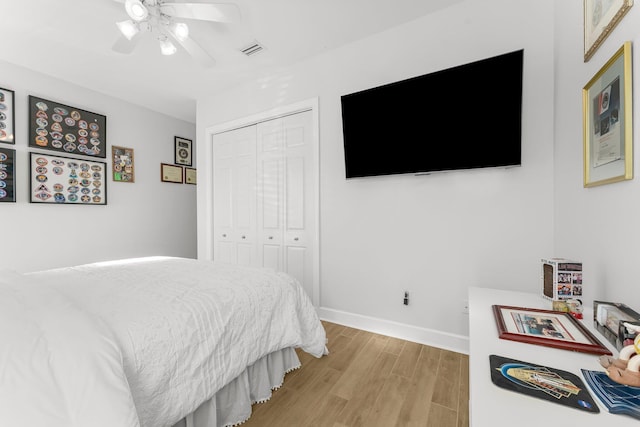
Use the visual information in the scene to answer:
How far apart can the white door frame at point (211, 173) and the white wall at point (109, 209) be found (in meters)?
0.87

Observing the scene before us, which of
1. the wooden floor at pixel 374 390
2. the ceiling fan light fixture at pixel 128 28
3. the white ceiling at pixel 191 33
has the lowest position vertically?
the wooden floor at pixel 374 390

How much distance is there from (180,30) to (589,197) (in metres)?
2.67

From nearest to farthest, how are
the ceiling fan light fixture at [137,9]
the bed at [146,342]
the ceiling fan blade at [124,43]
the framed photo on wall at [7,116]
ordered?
the bed at [146,342] < the ceiling fan light fixture at [137,9] < the ceiling fan blade at [124,43] < the framed photo on wall at [7,116]

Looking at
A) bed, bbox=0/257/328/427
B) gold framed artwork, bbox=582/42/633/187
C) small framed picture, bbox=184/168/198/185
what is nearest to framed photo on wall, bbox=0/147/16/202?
bed, bbox=0/257/328/427

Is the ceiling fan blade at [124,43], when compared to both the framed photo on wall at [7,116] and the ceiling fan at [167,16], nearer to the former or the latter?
the ceiling fan at [167,16]

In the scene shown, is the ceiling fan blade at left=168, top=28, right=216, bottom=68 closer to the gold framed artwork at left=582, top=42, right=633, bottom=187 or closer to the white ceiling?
the white ceiling

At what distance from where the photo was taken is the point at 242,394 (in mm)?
1340

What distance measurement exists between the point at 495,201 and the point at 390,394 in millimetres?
1486

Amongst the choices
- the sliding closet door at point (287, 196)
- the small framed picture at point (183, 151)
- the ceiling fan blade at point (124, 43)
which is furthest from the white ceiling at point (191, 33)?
the small framed picture at point (183, 151)

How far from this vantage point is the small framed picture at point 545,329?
837 mm

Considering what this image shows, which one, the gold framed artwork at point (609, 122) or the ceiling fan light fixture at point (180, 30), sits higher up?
the ceiling fan light fixture at point (180, 30)

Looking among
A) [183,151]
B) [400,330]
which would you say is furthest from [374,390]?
[183,151]

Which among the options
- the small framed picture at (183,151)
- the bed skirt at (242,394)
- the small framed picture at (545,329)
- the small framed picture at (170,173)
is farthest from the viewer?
the small framed picture at (183,151)

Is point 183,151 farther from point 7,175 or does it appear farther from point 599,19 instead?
point 599,19
